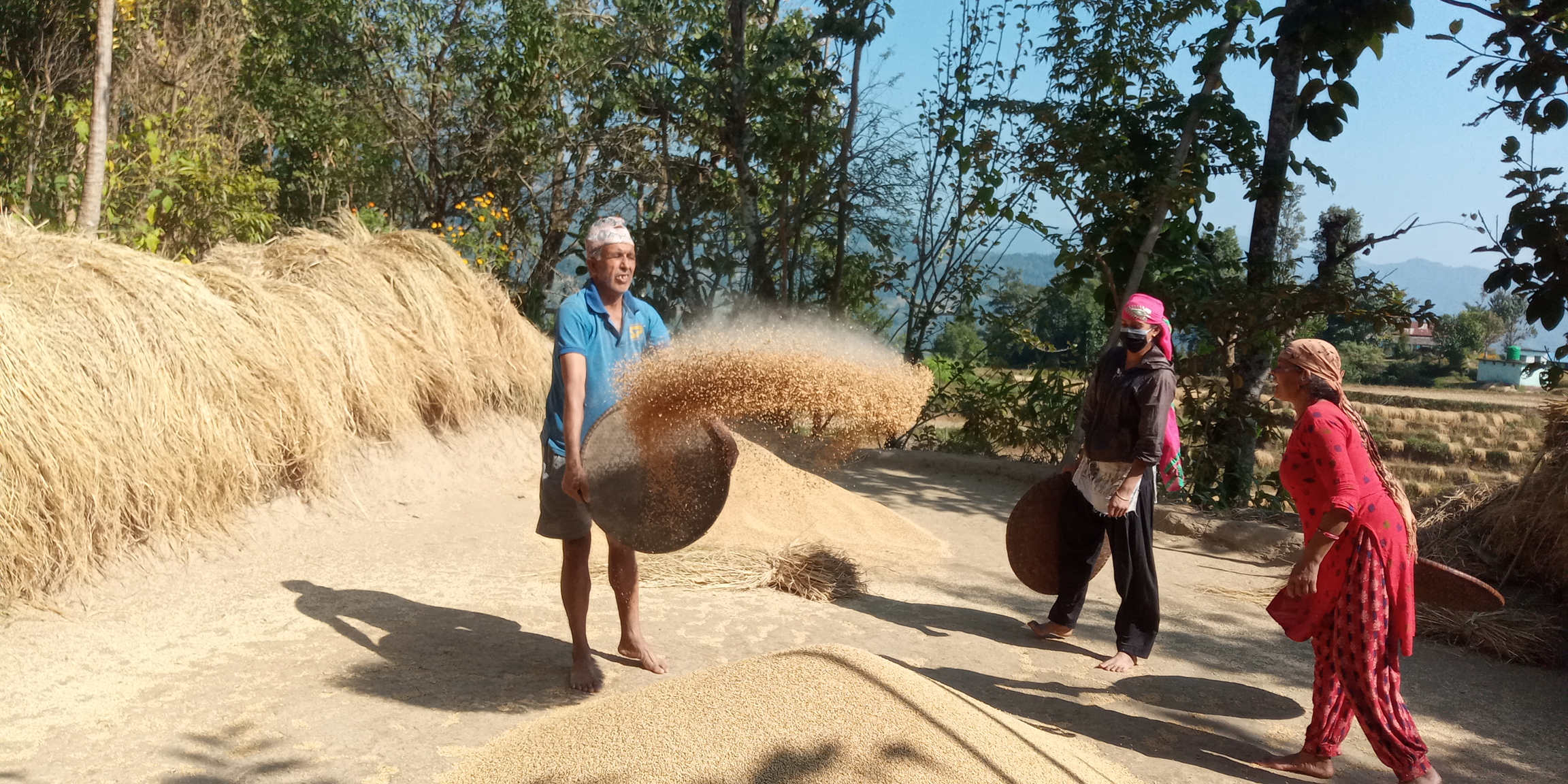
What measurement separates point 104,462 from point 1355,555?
4467 mm

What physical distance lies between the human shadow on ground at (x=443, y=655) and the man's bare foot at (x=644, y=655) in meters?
0.20

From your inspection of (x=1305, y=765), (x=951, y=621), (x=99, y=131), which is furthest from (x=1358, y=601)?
(x=99, y=131)

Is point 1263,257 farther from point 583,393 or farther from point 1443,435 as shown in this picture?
point 1443,435

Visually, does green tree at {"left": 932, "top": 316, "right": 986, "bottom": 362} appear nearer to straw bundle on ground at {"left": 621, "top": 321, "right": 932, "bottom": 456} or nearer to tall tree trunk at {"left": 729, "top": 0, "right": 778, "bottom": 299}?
tall tree trunk at {"left": 729, "top": 0, "right": 778, "bottom": 299}

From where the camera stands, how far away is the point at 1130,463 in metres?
3.84

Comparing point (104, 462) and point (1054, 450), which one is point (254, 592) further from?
point (1054, 450)

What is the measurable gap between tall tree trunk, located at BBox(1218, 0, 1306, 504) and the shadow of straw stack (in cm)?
333

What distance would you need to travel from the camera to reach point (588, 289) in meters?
3.34

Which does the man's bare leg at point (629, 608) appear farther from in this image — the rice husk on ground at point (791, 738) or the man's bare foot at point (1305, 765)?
the man's bare foot at point (1305, 765)

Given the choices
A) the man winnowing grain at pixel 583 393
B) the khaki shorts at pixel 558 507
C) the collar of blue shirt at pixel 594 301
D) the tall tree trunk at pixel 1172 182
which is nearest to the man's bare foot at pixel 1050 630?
the man winnowing grain at pixel 583 393

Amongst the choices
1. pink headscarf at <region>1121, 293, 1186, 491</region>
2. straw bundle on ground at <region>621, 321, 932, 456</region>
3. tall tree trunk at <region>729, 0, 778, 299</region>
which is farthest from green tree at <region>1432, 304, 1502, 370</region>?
straw bundle on ground at <region>621, 321, 932, 456</region>

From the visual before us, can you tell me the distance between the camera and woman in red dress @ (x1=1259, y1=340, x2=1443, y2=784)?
2924 mm

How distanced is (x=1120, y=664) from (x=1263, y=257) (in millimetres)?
4310

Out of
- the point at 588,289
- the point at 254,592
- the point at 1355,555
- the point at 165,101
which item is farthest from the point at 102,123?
the point at 1355,555
